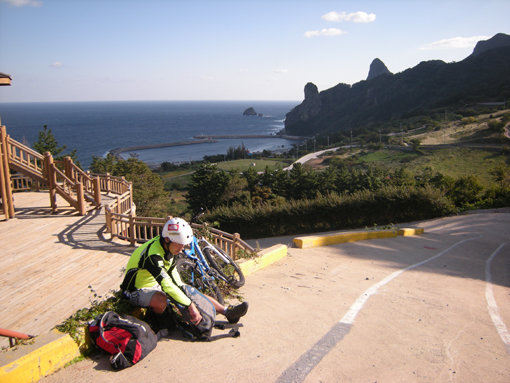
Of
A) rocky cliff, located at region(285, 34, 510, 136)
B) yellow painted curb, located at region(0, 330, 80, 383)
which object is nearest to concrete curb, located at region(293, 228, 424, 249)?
yellow painted curb, located at region(0, 330, 80, 383)

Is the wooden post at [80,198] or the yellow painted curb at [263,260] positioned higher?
the wooden post at [80,198]

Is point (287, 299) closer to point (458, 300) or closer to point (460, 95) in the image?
point (458, 300)

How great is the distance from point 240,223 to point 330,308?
1906 cm

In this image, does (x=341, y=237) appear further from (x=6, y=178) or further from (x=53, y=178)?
(x=6, y=178)

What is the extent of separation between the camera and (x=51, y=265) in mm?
9297

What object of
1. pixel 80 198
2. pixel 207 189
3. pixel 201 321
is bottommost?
pixel 207 189

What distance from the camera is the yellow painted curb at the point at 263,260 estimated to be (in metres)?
7.58

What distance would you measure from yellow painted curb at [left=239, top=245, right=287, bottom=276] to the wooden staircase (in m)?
7.96

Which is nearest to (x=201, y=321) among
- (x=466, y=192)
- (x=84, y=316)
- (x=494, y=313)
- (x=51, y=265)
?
(x=84, y=316)

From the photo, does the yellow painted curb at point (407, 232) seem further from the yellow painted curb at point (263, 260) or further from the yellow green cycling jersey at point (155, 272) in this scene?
the yellow green cycling jersey at point (155, 272)

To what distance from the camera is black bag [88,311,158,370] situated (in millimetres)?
3984

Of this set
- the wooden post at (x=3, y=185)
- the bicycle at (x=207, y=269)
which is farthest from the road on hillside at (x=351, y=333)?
the wooden post at (x=3, y=185)

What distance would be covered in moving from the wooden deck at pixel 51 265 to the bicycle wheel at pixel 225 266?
5.92 ft

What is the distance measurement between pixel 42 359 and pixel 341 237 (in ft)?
33.6
